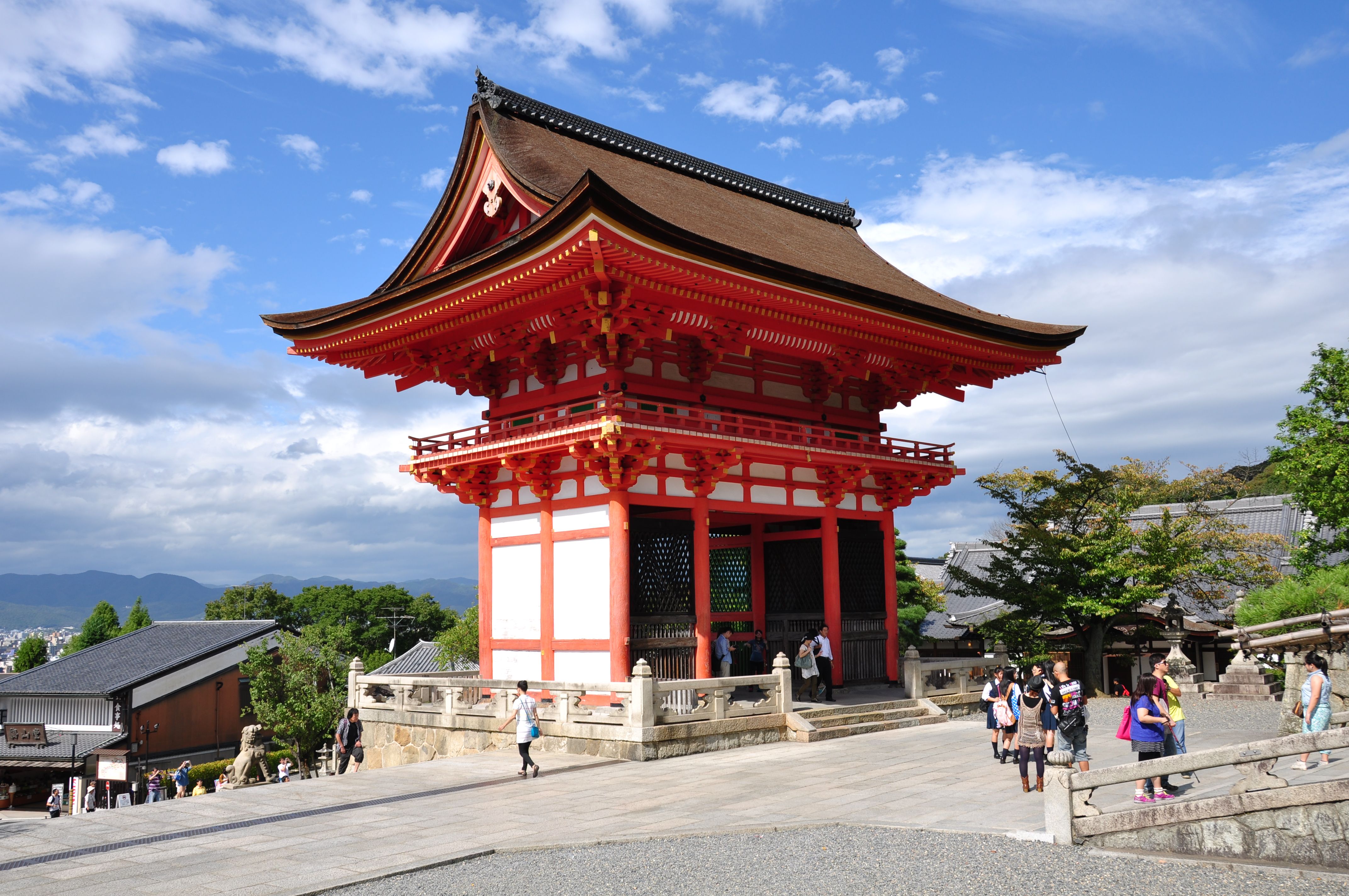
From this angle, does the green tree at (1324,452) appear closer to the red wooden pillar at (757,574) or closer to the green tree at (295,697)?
the red wooden pillar at (757,574)

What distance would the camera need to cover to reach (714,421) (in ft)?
60.3

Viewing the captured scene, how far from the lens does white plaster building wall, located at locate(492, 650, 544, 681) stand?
19172 millimetres

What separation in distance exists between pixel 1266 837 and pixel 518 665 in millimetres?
13838

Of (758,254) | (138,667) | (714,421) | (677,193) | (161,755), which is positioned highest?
(677,193)

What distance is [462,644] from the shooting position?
4219 cm

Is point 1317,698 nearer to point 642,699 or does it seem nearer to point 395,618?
point 642,699

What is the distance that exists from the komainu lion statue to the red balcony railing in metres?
8.20

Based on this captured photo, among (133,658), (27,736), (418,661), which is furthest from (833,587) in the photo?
(418,661)

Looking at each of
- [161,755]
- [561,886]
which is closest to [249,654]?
[161,755]

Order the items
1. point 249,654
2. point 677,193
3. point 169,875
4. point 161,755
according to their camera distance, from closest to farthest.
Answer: point 169,875 → point 677,193 → point 249,654 → point 161,755

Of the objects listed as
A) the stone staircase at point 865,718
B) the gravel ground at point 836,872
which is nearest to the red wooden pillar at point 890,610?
the stone staircase at point 865,718

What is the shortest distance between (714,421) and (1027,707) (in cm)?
857

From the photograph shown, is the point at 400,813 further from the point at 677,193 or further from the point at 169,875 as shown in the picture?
the point at 677,193

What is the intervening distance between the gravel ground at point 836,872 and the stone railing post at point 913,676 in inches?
431
